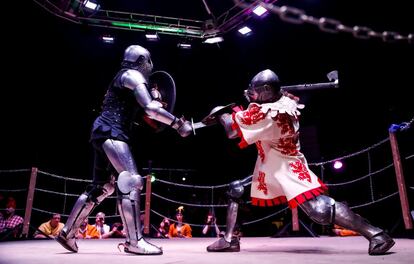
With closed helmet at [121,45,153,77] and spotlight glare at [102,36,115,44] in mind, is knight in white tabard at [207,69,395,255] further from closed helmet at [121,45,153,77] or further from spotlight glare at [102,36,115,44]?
spotlight glare at [102,36,115,44]

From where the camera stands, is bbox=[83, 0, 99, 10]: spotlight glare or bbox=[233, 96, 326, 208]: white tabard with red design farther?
bbox=[83, 0, 99, 10]: spotlight glare

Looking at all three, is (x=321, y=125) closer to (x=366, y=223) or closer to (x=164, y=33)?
(x=164, y=33)

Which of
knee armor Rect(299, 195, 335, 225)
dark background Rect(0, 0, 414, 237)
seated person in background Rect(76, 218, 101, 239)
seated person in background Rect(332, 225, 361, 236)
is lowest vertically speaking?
seated person in background Rect(76, 218, 101, 239)

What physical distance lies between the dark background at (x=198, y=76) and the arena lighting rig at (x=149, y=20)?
9.3 inches

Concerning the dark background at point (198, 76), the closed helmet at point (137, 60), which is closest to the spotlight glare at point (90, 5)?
the dark background at point (198, 76)

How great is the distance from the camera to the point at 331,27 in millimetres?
1354

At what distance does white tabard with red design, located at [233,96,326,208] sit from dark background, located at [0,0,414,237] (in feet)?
15.9

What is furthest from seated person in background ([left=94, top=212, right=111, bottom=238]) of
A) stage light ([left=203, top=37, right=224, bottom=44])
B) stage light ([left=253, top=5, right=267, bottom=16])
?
stage light ([left=253, top=5, right=267, bottom=16])

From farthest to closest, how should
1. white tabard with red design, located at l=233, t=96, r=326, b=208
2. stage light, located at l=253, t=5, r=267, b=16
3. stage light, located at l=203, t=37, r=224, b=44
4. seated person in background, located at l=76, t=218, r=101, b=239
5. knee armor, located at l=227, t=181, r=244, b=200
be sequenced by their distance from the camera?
1. stage light, located at l=203, t=37, r=224, b=44
2. stage light, located at l=253, t=5, r=267, b=16
3. seated person in background, located at l=76, t=218, r=101, b=239
4. knee armor, located at l=227, t=181, r=244, b=200
5. white tabard with red design, located at l=233, t=96, r=326, b=208

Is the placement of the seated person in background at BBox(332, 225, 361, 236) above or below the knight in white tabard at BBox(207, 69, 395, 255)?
below

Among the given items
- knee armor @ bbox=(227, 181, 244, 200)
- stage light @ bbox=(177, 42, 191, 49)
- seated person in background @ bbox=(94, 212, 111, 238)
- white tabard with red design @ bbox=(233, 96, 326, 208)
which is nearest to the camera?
white tabard with red design @ bbox=(233, 96, 326, 208)

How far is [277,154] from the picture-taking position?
2.46 metres

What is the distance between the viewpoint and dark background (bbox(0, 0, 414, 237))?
7.74 meters

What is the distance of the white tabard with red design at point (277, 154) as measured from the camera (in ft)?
7.59
